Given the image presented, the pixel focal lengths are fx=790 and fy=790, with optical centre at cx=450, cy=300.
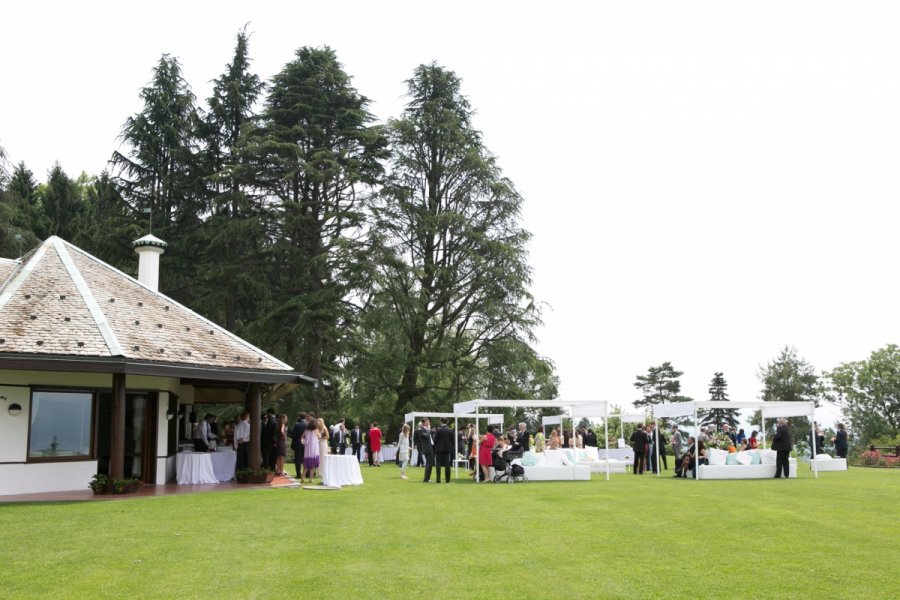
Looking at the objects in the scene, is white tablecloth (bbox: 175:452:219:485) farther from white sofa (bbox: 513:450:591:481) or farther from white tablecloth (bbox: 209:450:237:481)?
white sofa (bbox: 513:450:591:481)

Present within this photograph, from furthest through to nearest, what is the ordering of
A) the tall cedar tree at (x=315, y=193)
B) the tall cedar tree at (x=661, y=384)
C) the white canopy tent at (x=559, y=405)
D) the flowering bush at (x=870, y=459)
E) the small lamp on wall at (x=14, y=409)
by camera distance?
the tall cedar tree at (x=661, y=384) → the tall cedar tree at (x=315, y=193) → the flowering bush at (x=870, y=459) → the white canopy tent at (x=559, y=405) → the small lamp on wall at (x=14, y=409)

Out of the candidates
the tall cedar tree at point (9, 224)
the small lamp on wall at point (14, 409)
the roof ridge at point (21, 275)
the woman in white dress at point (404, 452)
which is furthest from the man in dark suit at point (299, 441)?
the tall cedar tree at point (9, 224)

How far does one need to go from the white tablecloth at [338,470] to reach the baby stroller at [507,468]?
12.0 feet

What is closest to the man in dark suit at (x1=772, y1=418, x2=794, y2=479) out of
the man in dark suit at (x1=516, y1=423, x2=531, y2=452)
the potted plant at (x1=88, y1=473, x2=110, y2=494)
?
the man in dark suit at (x1=516, y1=423, x2=531, y2=452)

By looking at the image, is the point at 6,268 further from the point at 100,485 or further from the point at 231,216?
the point at 231,216

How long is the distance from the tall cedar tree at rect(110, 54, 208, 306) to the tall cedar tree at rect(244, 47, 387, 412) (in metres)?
3.55

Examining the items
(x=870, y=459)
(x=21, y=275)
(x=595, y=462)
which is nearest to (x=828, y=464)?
(x=870, y=459)

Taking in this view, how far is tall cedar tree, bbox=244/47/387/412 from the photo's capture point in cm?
3212

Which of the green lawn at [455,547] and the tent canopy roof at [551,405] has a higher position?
the tent canopy roof at [551,405]

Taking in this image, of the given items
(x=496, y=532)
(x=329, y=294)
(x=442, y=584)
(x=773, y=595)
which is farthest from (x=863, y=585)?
(x=329, y=294)

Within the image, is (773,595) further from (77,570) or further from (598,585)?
(77,570)

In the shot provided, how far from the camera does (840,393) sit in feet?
155

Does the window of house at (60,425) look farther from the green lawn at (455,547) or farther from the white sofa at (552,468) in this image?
the white sofa at (552,468)

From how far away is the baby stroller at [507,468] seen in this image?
1962 cm
